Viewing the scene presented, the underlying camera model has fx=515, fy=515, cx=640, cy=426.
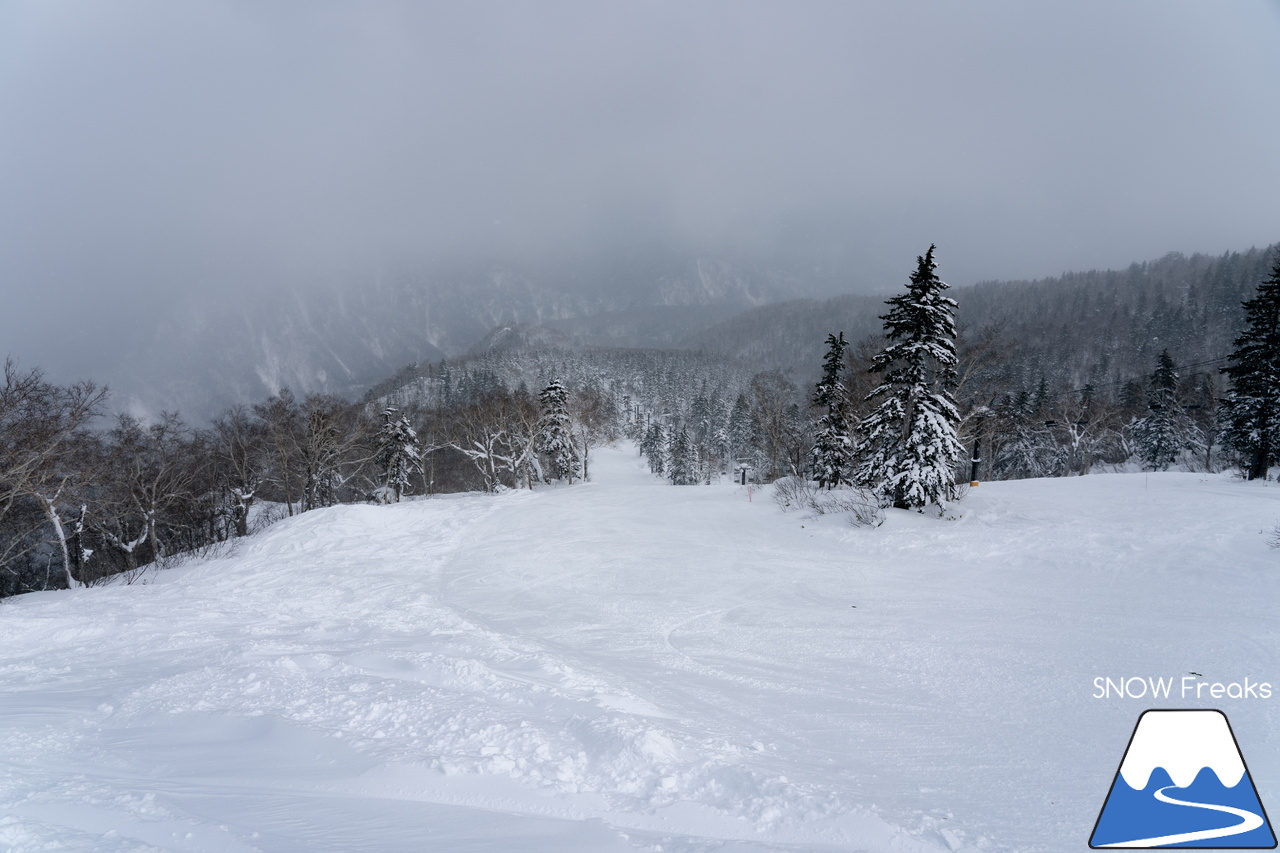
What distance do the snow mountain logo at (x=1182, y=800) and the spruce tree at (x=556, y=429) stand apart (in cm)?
3737

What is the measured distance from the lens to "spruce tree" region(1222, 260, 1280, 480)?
2428 centimetres

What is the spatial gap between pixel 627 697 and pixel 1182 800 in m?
4.49

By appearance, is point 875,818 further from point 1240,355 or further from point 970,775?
point 1240,355

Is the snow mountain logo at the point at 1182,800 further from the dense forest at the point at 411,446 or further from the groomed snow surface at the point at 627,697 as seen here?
the dense forest at the point at 411,446

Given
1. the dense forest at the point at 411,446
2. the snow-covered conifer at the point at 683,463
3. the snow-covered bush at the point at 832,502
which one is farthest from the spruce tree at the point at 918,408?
the snow-covered conifer at the point at 683,463

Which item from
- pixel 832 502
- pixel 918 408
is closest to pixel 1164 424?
pixel 918 408

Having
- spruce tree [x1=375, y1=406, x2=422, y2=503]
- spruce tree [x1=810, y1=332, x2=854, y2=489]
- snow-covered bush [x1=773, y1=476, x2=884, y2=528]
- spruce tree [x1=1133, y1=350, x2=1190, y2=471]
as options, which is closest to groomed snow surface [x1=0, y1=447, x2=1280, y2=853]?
snow-covered bush [x1=773, y1=476, x2=884, y2=528]

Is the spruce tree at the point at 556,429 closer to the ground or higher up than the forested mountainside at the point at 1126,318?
closer to the ground

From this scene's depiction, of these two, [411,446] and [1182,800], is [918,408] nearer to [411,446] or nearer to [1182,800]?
[1182,800]

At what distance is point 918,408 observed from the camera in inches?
697

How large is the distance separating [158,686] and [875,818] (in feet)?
23.0

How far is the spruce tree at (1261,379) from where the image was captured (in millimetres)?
24281

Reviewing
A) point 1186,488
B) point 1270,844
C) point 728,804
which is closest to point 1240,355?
point 1186,488

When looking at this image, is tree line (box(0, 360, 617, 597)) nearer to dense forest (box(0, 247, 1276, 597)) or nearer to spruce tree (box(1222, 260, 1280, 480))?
dense forest (box(0, 247, 1276, 597))
